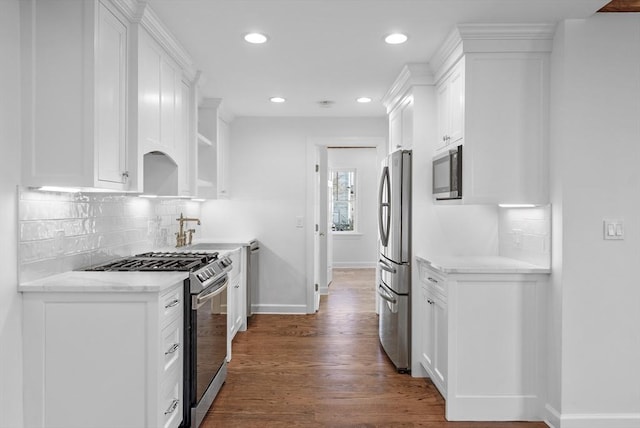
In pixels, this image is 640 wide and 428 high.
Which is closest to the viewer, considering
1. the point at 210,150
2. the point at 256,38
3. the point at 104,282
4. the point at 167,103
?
the point at 104,282

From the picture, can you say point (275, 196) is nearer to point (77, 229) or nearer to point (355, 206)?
point (77, 229)

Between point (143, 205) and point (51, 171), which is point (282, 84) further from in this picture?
point (51, 171)

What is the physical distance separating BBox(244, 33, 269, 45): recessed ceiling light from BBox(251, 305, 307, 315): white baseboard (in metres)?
3.35

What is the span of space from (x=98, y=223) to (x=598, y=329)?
3103 mm

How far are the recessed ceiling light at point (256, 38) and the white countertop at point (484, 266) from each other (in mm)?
1902

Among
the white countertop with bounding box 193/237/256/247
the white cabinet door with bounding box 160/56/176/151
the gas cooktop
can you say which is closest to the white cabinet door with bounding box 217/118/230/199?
the white countertop with bounding box 193/237/256/247

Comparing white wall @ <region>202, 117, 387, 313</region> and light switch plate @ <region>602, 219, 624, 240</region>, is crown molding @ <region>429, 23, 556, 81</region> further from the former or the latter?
white wall @ <region>202, 117, 387, 313</region>

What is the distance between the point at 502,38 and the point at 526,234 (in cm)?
131

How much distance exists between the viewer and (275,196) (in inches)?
220

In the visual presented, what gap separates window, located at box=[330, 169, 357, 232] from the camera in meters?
9.52

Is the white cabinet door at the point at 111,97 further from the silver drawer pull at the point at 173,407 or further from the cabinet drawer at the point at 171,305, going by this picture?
the silver drawer pull at the point at 173,407

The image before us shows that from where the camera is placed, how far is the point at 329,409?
2949mm

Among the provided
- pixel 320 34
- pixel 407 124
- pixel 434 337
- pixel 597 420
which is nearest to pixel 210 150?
pixel 407 124

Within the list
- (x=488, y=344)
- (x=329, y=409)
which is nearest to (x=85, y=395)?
(x=329, y=409)
